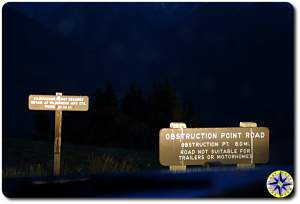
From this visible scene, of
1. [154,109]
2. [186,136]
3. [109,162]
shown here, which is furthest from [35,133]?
[186,136]

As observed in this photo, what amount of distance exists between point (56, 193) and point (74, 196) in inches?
12.3

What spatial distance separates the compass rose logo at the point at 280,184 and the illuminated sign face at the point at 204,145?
112cm

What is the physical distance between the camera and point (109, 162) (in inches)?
414

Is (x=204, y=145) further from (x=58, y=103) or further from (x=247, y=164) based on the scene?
(x=58, y=103)

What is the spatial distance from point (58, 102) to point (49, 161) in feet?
8.27

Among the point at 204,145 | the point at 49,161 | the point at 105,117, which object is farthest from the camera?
the point at 105,117

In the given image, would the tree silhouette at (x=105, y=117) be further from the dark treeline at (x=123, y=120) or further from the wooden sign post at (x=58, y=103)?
the wooden sign post at (x=58, y=103)

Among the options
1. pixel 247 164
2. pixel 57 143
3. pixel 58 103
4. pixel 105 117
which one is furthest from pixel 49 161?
pixel 105 117

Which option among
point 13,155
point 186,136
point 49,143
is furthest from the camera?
point 49,143

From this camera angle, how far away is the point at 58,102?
9312 mm

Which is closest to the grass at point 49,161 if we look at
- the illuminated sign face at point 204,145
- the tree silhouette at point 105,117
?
the illuminated sign face at point 204,145

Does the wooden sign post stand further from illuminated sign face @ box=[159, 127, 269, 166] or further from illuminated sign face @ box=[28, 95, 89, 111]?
illuminated sign face @ box=[159, 127, 269, 166]

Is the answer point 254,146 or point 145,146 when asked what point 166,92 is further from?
point 254,146

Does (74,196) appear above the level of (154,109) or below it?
below
